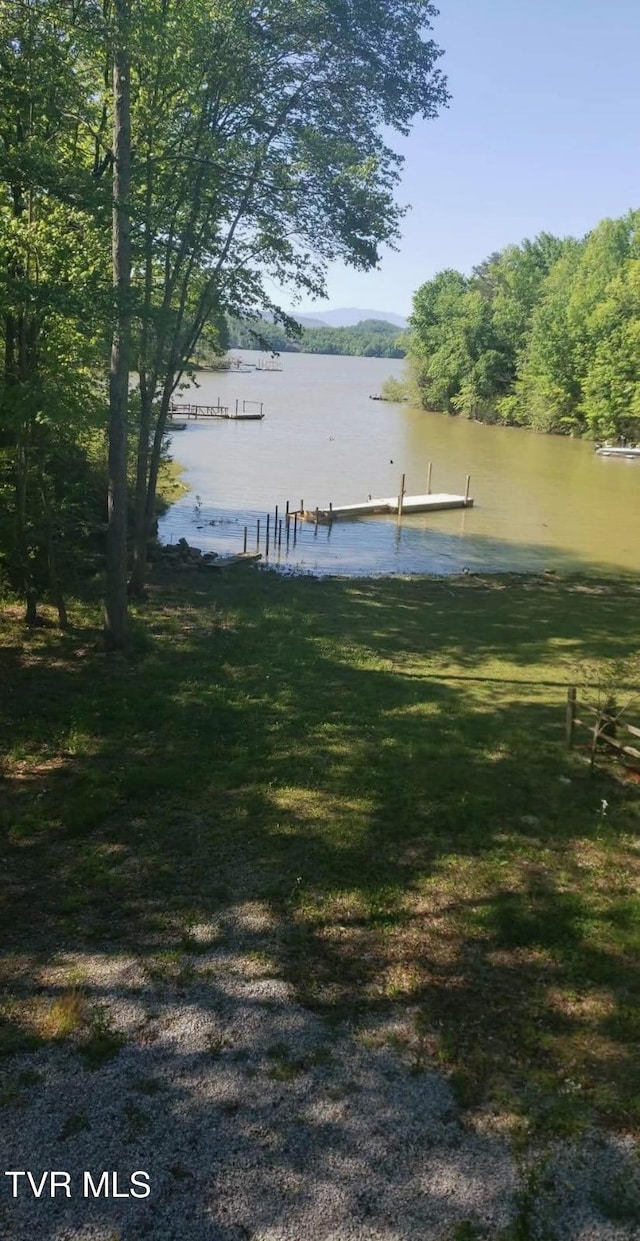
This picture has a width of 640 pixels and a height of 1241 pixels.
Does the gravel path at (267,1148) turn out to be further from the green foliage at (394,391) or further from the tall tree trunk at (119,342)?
the green foliage at (394,391)

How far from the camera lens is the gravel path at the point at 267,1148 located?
360cm

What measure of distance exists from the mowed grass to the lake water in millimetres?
12481

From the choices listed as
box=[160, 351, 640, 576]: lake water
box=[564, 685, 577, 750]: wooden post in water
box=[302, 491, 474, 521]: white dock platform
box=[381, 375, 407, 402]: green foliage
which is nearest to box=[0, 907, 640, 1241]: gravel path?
box=[564, 685, 577, 750]: wooden post in water

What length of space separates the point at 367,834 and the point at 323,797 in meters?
0.79

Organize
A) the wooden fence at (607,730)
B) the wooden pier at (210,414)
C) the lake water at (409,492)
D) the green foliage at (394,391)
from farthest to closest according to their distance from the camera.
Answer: the green foliage at (394,391), the wooden pier at (210,414), the lake water at (409,492), the wooden fence at (607,730)

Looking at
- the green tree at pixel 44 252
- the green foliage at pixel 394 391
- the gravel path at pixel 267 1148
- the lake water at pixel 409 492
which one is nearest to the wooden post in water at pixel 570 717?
the gravel path at pixel 267 1148

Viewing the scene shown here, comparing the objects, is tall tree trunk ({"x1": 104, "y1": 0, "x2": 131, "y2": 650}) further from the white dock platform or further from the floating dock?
the floating dock

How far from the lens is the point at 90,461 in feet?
61.1

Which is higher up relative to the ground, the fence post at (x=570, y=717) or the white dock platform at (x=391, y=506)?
the white dock platform at (x=391, y=506)

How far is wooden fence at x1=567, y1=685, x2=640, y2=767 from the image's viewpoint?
8.47 meters

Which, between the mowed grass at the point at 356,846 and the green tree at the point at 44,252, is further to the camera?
the green tree at the point at 44,252

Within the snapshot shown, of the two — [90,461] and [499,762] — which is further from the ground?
[90,461]

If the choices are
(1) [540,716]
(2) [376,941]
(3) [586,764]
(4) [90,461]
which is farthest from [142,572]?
(2) [376,941]

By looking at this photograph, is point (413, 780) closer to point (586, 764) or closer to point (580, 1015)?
point (586, 764)
